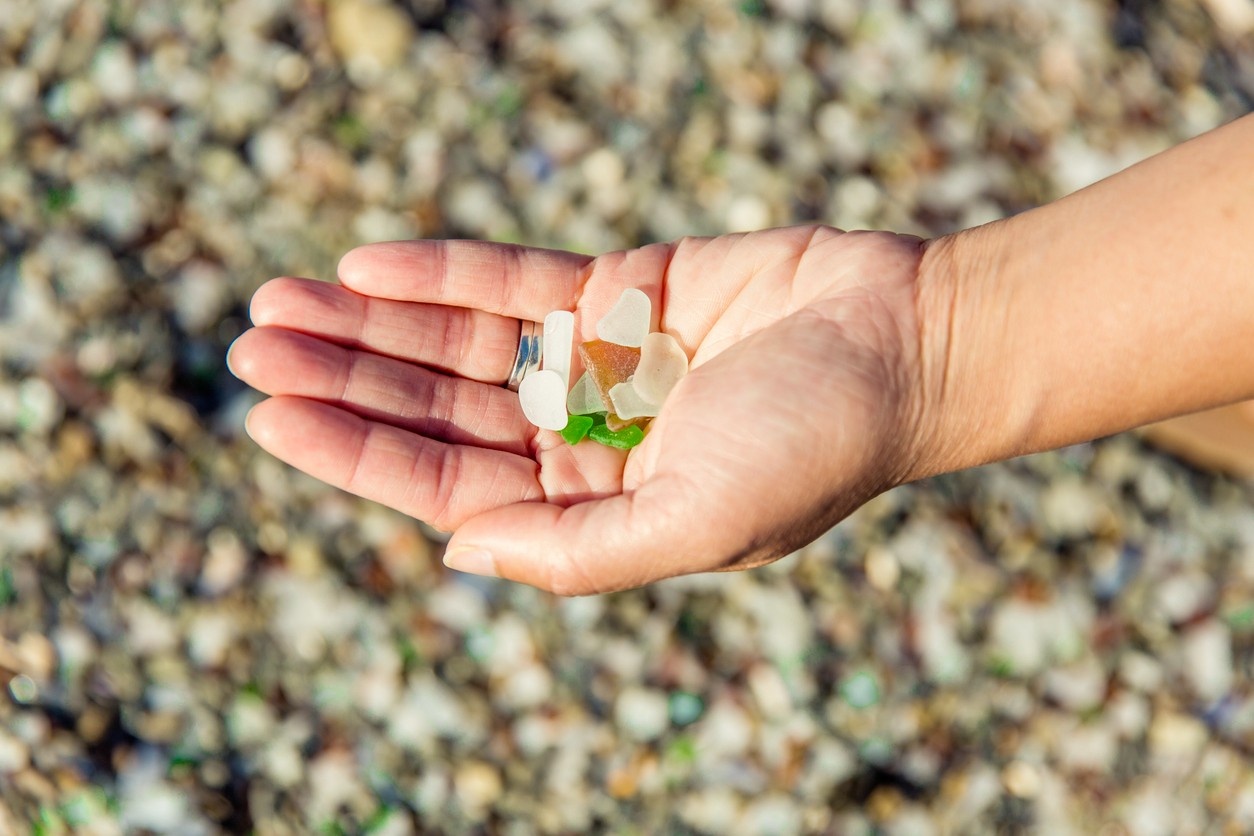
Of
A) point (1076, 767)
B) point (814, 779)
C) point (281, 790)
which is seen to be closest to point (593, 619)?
point (814, 779)

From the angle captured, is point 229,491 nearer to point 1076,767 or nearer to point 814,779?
point 814,779

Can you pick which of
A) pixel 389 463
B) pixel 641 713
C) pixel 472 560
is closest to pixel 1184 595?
pixel 641 713

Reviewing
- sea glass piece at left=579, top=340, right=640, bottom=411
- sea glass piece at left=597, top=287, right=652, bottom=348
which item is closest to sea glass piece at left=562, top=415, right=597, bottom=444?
sea glass piece at left=579, top=340, right=640, bottom=411

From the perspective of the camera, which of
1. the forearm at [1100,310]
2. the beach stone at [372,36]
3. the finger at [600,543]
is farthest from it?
the beach stone at [372,36]

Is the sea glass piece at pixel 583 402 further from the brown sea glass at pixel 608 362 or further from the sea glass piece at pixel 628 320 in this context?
the sea glass piece at pixel 628 320

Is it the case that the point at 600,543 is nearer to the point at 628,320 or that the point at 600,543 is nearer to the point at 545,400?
the point at 545,400

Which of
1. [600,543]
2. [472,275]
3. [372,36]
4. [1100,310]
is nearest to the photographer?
[600,543]

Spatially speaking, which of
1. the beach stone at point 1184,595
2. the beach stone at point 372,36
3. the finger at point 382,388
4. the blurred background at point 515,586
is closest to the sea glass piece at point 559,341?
the finger at point 382,388
